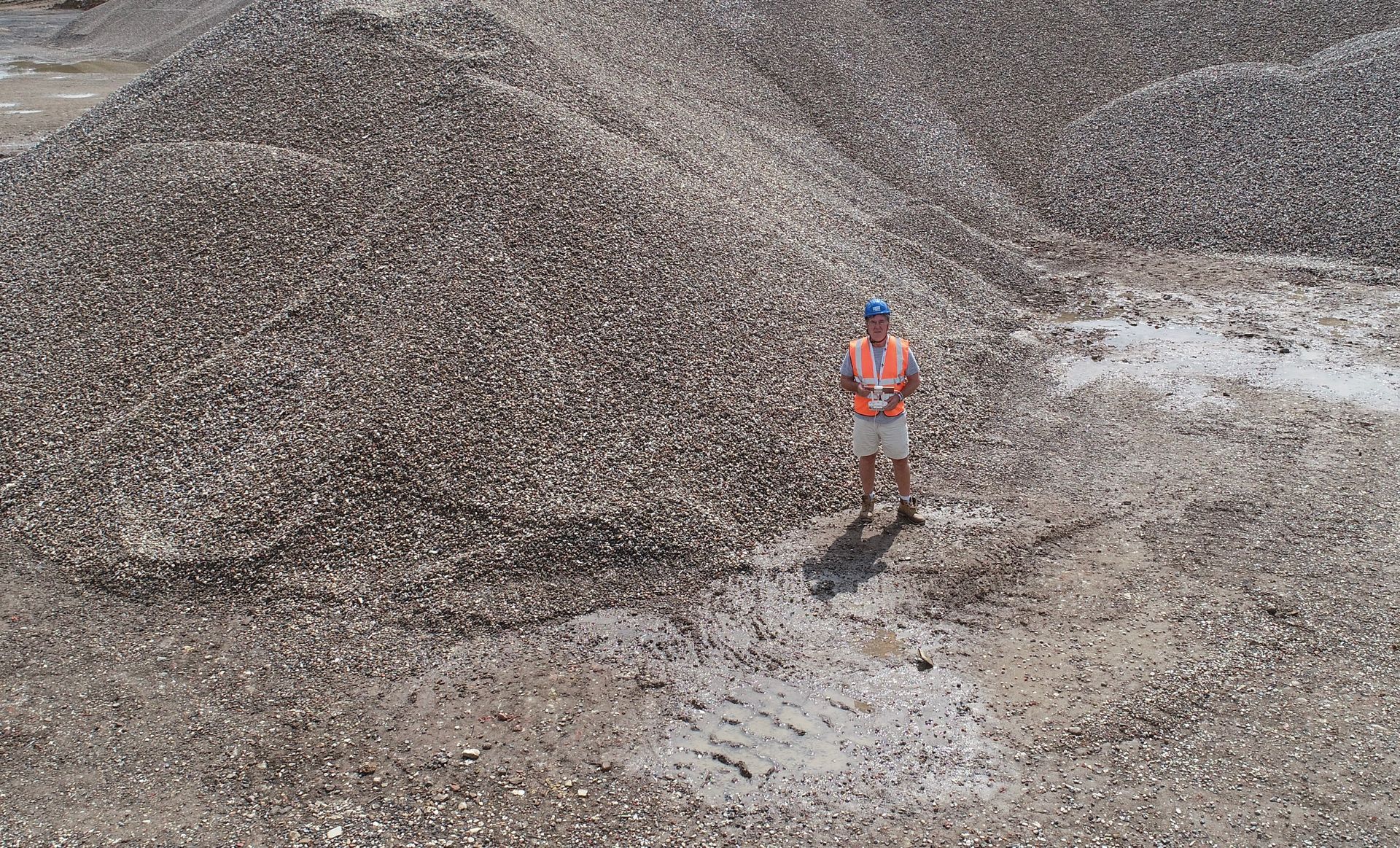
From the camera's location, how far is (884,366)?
6.57 m

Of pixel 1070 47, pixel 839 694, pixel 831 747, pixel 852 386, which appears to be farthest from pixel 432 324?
pixel 1070 47

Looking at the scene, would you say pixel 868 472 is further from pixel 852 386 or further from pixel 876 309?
pixel 876 309

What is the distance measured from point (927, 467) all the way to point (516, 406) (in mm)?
3356

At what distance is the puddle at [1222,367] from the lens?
346 inches

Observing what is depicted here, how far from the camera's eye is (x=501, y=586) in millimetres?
6309

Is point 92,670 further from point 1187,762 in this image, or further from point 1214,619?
point 1214,619

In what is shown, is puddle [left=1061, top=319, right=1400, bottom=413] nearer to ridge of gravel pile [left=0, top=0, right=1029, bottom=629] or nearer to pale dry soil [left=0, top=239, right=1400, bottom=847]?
ridge of gravel pile [left=0, top=0, right=1029, bottom=629]

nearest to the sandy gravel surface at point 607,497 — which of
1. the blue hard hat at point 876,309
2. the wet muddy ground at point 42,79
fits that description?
the blue hard hat at point 876,309

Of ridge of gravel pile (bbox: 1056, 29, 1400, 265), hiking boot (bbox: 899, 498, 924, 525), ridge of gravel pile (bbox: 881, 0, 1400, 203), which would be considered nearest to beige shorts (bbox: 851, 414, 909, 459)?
hiking boot (bbox: 899, 498, 924, 525)

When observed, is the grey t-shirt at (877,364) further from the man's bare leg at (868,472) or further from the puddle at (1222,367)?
the puddle at (1222,367)

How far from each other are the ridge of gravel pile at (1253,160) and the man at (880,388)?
7.52m

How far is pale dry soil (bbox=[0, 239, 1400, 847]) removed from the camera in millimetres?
4727

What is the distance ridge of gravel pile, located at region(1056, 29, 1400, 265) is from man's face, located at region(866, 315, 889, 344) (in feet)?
25.1

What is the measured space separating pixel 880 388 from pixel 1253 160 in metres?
9.30
